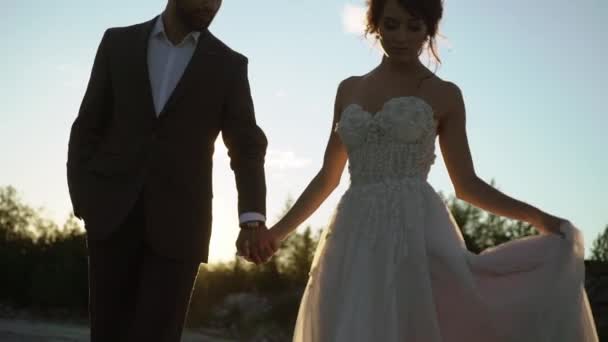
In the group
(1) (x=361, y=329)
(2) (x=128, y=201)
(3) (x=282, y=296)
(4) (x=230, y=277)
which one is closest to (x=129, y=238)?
(2) (x=128, y=201)

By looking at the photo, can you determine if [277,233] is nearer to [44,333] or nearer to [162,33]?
[162,33]

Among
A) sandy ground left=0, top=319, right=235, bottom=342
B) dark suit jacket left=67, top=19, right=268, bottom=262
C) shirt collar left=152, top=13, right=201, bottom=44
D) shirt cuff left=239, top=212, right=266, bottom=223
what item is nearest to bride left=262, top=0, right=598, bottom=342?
shirt cuff left=239, top=212, right=266, bottom=223

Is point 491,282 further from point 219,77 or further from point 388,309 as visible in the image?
point 219,77

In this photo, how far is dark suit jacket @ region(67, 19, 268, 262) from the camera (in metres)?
4.08

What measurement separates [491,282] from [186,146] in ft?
5.11

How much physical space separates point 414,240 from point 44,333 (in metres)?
10.2

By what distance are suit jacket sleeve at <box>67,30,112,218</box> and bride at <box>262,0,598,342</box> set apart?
3.41ft

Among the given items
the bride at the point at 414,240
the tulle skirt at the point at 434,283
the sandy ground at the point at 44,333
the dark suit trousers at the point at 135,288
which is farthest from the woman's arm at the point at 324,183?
the sandy ground at the point at 44,333

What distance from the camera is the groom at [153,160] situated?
4.07 meters

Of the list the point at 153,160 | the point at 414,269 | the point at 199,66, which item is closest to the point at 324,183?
the point at 414,269

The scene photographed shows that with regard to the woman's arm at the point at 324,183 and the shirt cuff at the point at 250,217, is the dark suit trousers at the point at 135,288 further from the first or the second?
the woman's arm at the point at 324,183

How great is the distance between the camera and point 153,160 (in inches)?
161

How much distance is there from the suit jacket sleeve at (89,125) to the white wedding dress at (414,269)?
1185 millimetres

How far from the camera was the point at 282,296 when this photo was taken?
1617 centimetres
